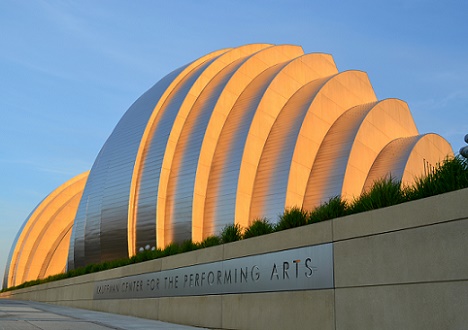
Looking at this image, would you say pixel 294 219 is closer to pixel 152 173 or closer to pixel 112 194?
pixel 152 173

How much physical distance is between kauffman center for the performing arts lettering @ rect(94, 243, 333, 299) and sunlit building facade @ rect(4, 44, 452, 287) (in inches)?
325

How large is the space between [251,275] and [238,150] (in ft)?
Result: 47.0

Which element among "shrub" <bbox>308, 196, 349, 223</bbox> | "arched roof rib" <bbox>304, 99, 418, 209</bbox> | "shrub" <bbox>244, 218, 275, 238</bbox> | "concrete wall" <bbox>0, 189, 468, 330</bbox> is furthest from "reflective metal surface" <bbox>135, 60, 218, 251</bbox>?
"shrub" <bbox>308, 196, 349, 223</bbox>

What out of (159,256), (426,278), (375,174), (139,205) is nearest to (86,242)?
(139,205)

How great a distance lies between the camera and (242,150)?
26062 mm

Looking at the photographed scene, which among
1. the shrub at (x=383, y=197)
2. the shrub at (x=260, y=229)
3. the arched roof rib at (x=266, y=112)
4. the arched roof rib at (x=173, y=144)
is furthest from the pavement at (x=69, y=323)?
the arched roof rib at (x=173, y=144)

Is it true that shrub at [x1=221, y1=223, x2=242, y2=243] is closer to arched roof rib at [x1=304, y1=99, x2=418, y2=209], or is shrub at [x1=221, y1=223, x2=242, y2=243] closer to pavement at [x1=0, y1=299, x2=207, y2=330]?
pavement at [x1=0, y1=299, x2=207, y2=330]

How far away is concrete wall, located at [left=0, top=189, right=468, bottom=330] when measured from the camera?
7688 mm

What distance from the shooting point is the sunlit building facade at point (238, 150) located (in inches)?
1003

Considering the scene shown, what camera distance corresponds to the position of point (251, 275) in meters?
12.4

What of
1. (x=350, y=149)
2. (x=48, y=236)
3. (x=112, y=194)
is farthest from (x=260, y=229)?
(x=48, y=236)

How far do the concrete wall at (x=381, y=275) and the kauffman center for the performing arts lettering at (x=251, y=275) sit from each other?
0.59ft

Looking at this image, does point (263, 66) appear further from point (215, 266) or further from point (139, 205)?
point (215, 266)

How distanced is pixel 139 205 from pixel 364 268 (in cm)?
2071
